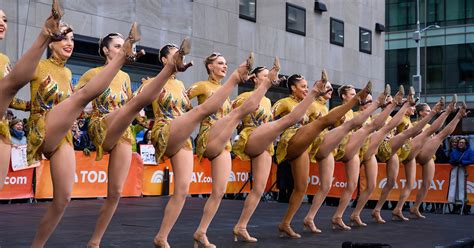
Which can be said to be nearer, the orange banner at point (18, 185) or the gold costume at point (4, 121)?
the gold costume at point (4, 121)

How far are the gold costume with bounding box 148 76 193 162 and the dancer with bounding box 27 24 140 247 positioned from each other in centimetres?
120

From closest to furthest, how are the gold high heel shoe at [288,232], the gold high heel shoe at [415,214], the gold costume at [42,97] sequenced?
the gold costume at [42,97], the gold high heel shoe at [288,232], the gold high heel shoe at [415,214]

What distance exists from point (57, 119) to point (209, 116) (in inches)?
89.5

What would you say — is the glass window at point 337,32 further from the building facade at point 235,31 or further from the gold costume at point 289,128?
the gold costume at point 289,128

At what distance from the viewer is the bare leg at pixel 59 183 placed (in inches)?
231

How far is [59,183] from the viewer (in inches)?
231

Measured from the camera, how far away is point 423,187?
1211 cm

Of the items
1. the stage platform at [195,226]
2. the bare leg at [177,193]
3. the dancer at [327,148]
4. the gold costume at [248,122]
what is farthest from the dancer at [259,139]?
the bare leg at [177,193]

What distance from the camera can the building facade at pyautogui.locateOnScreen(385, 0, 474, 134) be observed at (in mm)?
45688

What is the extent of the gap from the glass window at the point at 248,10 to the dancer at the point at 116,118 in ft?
48.0

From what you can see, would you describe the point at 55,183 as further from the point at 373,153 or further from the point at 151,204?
the point at 151,204

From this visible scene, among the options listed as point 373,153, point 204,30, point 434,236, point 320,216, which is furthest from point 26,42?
point 434,236

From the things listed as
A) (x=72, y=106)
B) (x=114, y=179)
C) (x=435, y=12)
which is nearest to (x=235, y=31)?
(x=114, y=179)

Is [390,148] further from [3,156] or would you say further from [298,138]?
[3,156]
